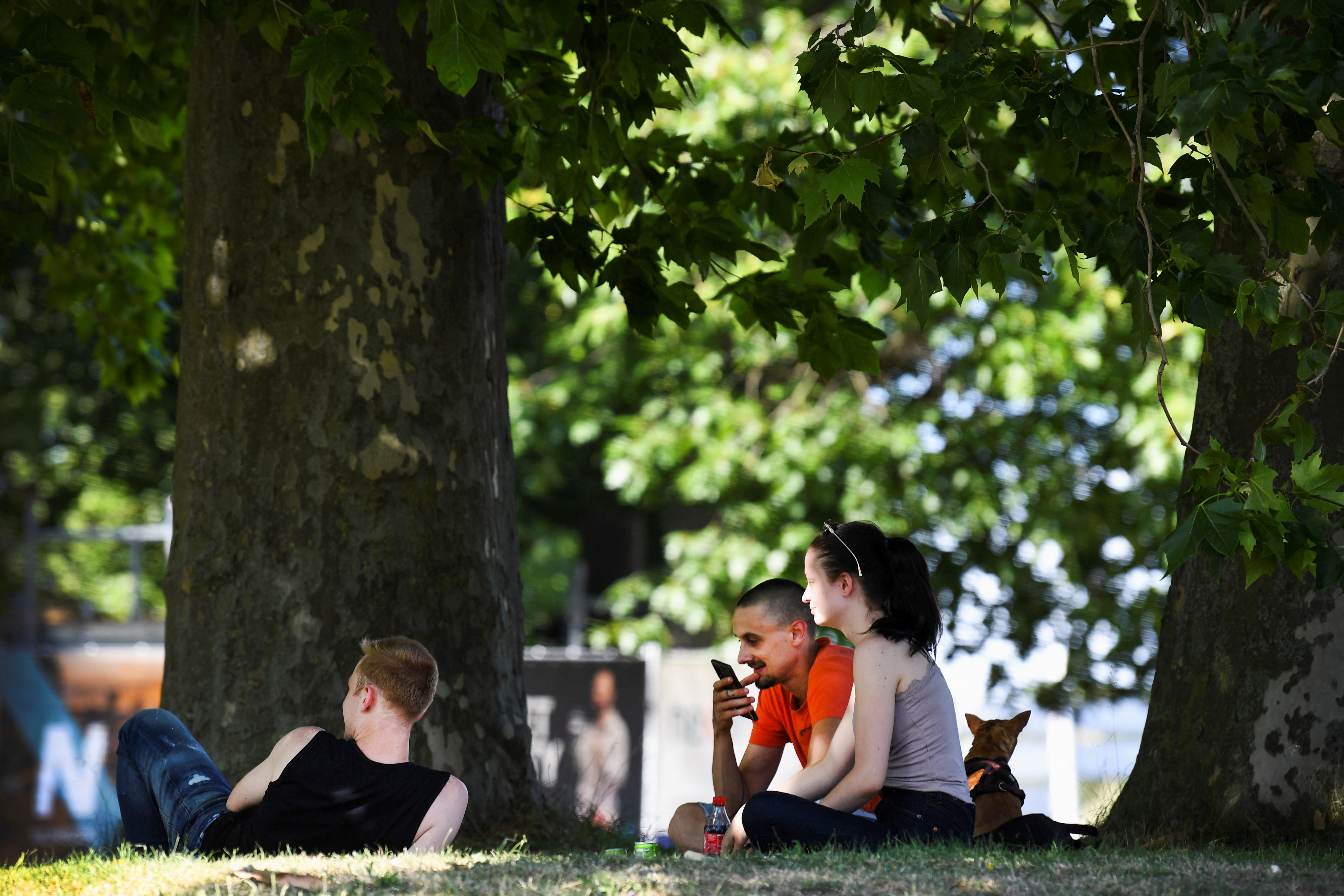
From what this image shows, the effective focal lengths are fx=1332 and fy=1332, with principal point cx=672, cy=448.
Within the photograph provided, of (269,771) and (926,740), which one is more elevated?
(926,740)

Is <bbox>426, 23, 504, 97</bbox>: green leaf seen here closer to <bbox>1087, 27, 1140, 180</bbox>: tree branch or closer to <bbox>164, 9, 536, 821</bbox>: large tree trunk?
<bbox>164, 9, 536, 821</bbox>: large tree trunk

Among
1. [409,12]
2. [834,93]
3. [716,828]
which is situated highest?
[409,12]

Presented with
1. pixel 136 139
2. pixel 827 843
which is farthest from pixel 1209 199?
pixel 136 139

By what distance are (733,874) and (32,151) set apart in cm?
309

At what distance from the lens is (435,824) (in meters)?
4.25

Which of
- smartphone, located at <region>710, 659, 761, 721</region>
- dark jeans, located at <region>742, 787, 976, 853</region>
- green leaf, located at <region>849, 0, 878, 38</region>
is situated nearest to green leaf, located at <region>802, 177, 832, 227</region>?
green leaf, located at <region>849, 0, 878, 38</region>

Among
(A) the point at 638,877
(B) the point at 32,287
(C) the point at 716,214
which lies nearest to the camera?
(A) the point at 638,877

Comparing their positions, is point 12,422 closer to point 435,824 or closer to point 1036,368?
point 1036,368

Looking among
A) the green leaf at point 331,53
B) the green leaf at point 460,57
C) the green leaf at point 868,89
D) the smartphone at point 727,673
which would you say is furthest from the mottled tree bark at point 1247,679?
the green leaf at point 331,53

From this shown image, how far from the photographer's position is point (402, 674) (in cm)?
429

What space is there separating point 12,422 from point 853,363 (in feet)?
50.6

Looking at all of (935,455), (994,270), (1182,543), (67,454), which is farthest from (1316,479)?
(67,454)

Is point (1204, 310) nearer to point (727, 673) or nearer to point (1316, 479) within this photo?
point (1316, 479)

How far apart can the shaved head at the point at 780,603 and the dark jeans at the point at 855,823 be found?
669mm
